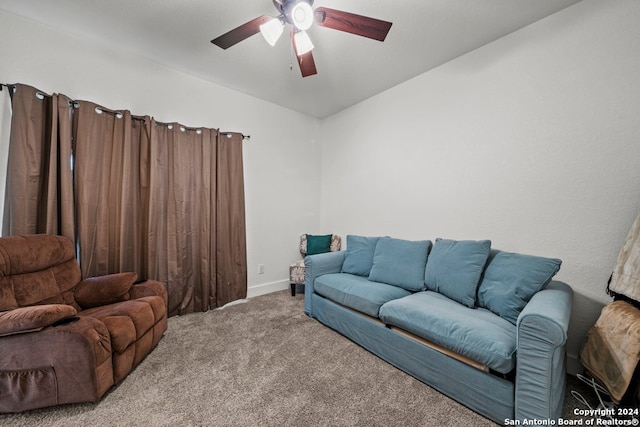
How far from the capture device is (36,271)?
6.00 ft

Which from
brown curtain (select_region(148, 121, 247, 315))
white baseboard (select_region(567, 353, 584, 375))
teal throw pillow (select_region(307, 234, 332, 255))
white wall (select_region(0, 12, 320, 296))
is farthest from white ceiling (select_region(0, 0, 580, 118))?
white baseboard (select_region(567, 353, 584, 375))

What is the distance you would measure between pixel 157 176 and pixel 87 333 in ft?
5.42

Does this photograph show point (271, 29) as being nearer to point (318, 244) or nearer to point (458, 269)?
point (458, 269)

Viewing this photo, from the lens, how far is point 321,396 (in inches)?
63.3

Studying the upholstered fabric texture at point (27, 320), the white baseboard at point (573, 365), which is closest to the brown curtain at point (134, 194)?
the upholstered fabric texture at point (27, 320)

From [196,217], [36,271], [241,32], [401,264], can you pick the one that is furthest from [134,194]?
[401,264]

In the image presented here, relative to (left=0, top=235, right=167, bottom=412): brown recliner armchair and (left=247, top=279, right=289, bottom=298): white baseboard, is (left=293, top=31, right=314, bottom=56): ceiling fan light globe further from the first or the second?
(left=247, top=279, right=289, bottom=298): white baseboard

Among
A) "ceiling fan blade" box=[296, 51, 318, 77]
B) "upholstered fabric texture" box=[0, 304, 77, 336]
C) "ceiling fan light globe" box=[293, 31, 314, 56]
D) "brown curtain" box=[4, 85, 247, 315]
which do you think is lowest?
"upholstered fabric texture" box=[0, 304, 77, 336]

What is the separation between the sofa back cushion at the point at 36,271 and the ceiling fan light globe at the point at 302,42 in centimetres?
239

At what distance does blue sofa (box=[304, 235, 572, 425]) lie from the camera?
1.28 m

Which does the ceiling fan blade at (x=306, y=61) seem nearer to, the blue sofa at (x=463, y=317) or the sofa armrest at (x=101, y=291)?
the blue sofa at (x=463, y=317)

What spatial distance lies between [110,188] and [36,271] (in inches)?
34.7

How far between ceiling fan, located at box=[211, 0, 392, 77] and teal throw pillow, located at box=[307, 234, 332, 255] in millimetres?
2515

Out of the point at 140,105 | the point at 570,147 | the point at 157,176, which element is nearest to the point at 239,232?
the point at 157,176
